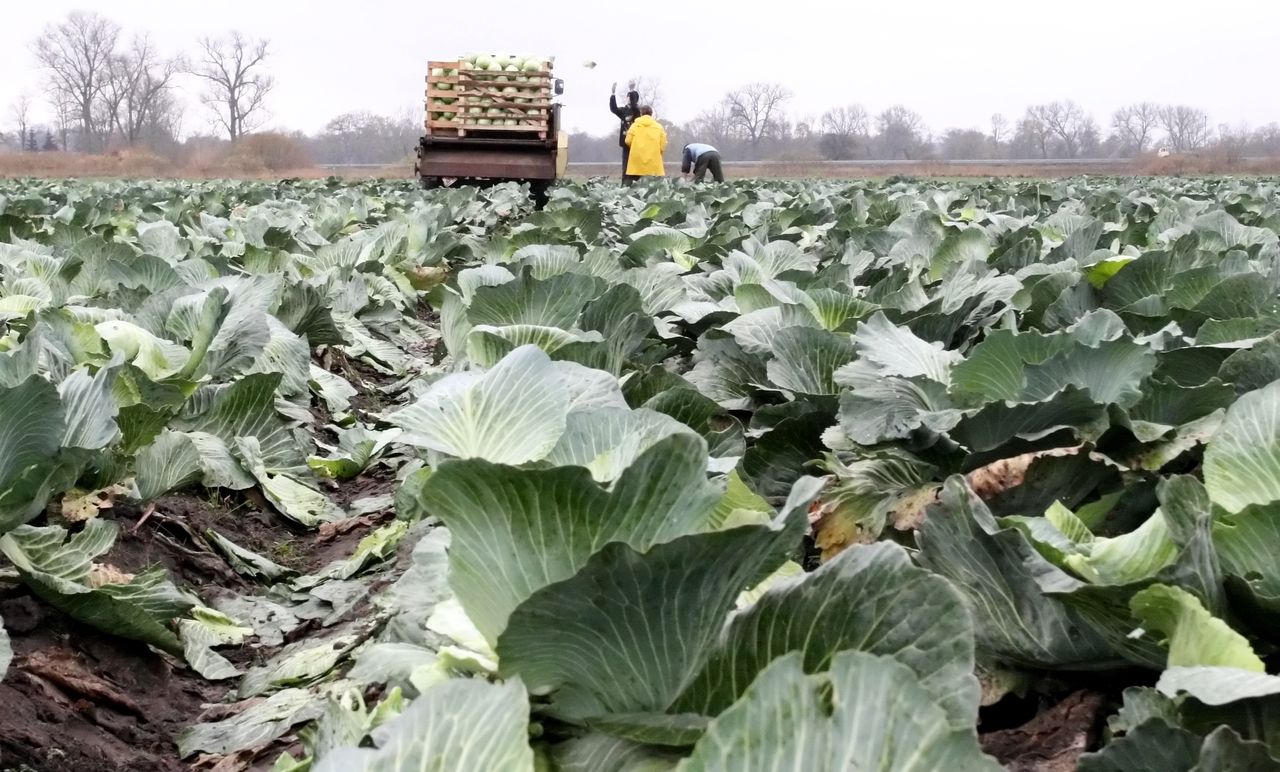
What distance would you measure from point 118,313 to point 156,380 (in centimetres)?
68

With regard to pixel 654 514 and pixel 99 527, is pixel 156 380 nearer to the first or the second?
pixel 99 527

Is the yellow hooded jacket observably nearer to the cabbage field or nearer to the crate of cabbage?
the crate of cabbage

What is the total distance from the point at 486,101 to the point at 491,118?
27 cm

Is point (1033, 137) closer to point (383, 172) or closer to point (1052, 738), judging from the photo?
point (383, 172)

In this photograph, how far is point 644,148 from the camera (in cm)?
1908

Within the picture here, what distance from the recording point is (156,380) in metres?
2.71

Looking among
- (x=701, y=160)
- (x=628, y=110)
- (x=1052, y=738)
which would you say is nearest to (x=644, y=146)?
(x=701, y=160)

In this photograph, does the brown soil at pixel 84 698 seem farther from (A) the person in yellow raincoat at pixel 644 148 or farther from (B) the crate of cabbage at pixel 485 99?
(A) the person in yellow raincoat at pixel 644 148

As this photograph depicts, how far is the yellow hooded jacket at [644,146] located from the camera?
1897cm

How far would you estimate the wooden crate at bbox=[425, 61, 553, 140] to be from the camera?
15859 mm

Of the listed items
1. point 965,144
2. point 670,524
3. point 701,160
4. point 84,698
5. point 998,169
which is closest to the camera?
point 670,524

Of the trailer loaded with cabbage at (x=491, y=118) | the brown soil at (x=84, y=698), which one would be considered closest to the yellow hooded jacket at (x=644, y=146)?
the trailer loaded with cabbage at (x=491, y=118)

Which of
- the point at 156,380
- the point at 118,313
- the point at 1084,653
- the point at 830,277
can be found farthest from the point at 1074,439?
the point at 118,313

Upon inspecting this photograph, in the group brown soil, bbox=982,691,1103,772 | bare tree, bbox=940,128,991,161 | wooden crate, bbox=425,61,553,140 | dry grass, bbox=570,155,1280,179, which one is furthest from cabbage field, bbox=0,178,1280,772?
bare tree, bbox=940,128,991,161
